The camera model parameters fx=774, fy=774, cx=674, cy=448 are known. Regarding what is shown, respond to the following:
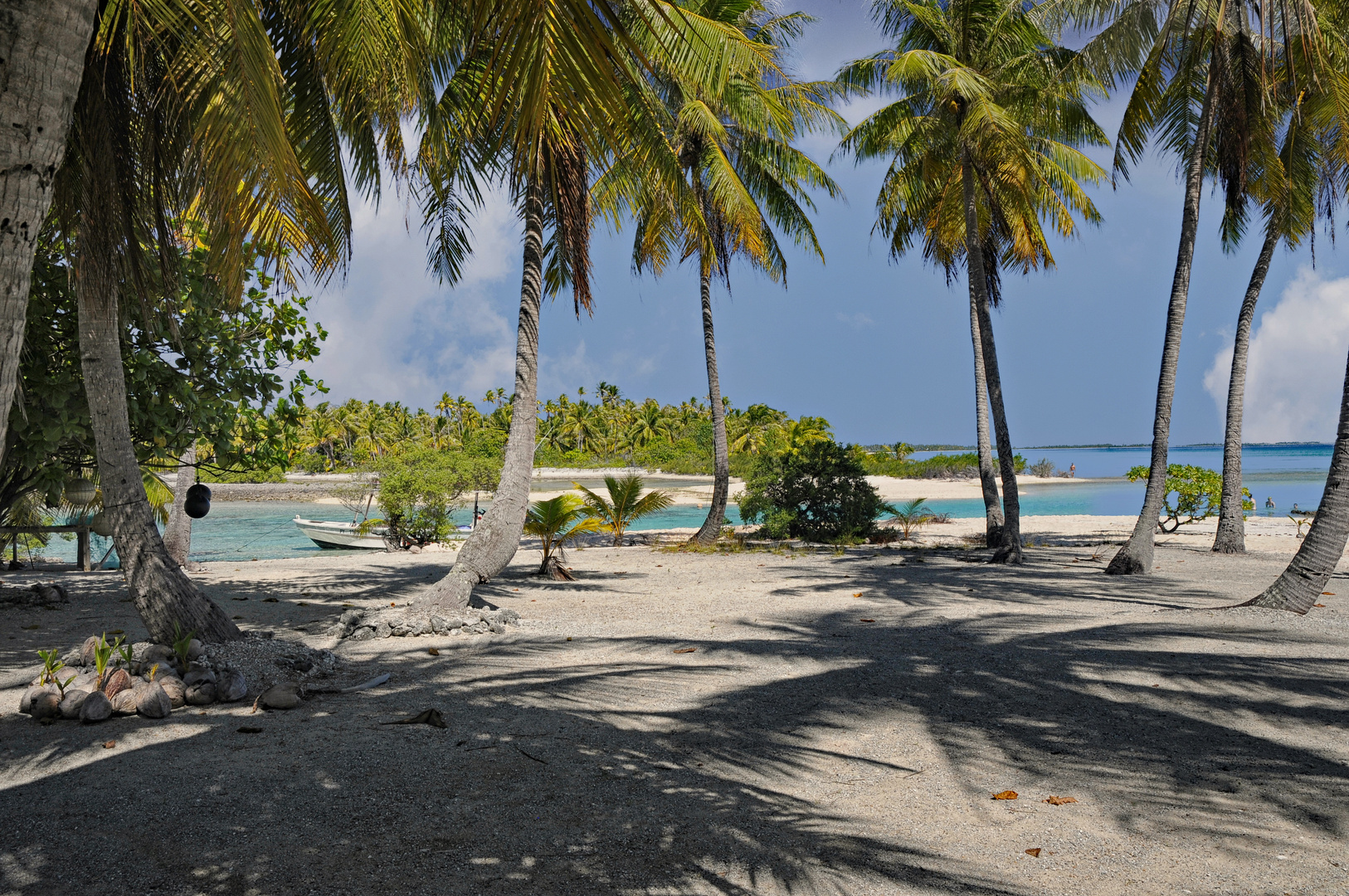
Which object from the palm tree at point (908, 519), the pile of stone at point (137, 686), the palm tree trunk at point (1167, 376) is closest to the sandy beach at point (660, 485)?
the palm tree at point (908, 519)

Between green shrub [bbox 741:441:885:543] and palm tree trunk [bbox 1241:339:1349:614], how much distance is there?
9.18m

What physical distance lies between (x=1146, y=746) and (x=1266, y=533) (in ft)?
52.4

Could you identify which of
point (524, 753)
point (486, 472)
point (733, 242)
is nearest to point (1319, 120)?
point (733, 242)

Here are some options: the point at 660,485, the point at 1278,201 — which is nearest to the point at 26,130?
the point at 1278,201

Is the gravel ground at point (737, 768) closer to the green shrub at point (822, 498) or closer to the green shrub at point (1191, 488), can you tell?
the green shrub at point (822, 498)

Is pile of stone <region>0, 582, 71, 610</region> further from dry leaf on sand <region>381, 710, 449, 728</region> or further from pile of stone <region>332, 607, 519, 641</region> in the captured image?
dry leaf on sand <region>381, 710, 449, 728</region>

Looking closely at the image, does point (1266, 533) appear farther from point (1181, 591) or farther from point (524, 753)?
point (524, 753)

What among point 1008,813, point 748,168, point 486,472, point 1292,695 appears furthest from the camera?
point 486,472

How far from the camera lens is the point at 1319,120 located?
1034cm

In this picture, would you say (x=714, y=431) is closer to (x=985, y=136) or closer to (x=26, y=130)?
(x=985, y=136)

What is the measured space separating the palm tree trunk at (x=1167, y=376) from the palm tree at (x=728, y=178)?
5406mm

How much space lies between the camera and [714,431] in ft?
50.6

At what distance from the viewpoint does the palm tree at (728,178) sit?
38.0ft

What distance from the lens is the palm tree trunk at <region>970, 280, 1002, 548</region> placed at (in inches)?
540
